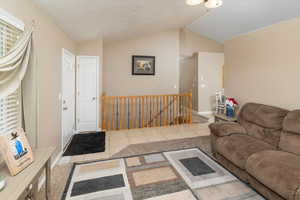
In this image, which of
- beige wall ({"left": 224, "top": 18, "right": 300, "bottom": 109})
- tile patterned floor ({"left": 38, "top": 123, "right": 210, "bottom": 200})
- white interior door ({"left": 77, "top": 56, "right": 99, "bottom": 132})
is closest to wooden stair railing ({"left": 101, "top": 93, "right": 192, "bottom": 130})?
white interior door ({"left": 77, "top": 56, "right": 99, "bottom": 132})

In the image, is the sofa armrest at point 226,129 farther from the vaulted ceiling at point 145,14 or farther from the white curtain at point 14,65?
the white curtain at point 14,65

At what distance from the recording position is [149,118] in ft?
17.2

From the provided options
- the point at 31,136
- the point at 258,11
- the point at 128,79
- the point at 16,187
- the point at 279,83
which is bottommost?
the point at 16,187

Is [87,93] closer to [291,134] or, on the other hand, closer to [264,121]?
[264,121]

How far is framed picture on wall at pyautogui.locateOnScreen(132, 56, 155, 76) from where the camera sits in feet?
16.6

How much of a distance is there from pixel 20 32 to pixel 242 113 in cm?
352

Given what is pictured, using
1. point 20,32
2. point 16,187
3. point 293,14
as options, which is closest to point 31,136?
point 16,187

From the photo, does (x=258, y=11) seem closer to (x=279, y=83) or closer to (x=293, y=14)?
(x=293, y=14)

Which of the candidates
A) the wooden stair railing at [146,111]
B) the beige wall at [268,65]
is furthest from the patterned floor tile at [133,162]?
the beige wall at [268,65]

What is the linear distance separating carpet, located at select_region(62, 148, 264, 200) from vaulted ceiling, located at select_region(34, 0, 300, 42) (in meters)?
2.40

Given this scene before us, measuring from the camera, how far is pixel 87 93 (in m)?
4.04

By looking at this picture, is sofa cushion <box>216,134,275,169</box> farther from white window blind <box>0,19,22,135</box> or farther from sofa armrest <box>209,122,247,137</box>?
white window blind <box>0,19,22,135</box>

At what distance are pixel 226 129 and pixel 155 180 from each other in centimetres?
143

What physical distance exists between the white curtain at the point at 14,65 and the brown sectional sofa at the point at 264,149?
103 inches
